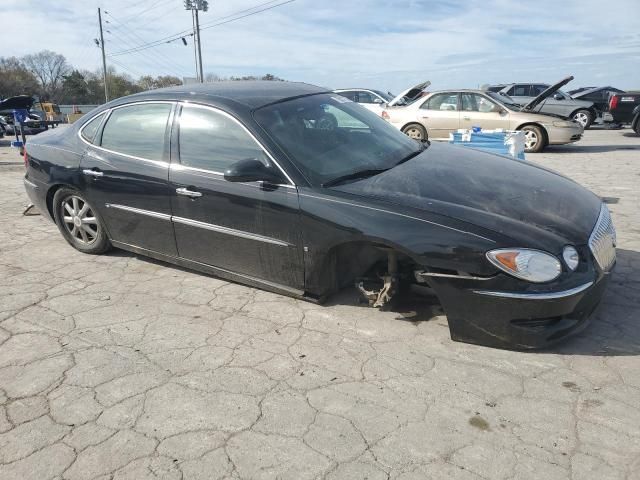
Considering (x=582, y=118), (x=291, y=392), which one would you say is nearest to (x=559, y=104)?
(x=582, y=118)

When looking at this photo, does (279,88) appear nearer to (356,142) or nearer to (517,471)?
(356,142)

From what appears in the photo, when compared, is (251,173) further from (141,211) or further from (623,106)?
(623,106)

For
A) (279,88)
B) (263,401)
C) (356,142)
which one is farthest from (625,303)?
(279,88)

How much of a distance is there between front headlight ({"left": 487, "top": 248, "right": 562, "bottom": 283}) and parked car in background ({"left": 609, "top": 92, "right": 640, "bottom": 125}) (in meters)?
15.2

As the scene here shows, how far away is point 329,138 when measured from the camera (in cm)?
359

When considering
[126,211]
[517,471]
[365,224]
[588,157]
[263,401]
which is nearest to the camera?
[517,471]

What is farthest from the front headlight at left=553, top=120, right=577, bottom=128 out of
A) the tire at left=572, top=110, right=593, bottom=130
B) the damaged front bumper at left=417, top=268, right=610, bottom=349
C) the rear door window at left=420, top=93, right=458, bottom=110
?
the damaged front bumper at left=417, top=268, right=610, bottom=349

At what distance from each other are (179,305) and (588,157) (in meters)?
10.2

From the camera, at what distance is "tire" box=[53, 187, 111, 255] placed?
4.45 metres

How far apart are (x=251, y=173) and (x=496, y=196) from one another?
1550mm

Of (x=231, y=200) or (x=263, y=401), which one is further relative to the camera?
(x=231, y=200)

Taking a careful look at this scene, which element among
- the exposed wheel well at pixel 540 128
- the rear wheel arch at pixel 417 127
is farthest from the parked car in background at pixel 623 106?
the rear wheel arch at pixel 417 127

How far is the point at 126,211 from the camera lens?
4.04 m

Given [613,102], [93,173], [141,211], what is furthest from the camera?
[613,102]
